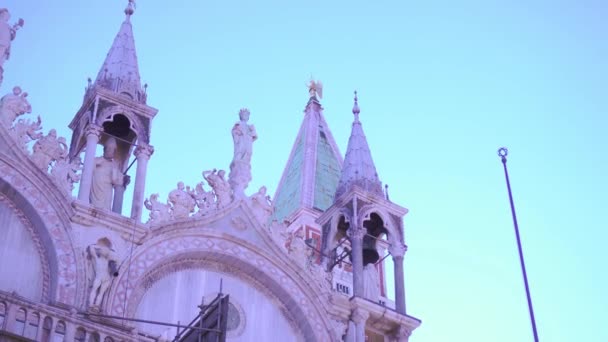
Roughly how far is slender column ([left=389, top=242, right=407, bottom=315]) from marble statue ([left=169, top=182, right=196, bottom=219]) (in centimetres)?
547

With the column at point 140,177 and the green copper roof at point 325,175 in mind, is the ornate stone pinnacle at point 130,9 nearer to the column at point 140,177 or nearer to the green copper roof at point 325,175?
the column at point 140,177

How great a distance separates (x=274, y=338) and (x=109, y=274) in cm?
422

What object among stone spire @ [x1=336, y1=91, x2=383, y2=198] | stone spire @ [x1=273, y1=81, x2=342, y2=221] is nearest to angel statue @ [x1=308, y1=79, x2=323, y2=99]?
stone spire @ [x1=273, y1=81, x2=342, y2=221]

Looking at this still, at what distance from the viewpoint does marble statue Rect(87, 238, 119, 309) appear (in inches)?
802

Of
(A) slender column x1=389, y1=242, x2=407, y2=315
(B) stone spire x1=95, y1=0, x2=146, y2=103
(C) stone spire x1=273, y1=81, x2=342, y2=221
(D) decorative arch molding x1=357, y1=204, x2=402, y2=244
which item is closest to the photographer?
(B) stone spire x1=95, y1=0, x2=146, y2=103

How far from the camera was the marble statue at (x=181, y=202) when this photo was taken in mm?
22969

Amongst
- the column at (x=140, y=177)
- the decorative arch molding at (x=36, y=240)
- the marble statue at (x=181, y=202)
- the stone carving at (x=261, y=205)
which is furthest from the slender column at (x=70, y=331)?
the stone carving at (x=261, y=205)

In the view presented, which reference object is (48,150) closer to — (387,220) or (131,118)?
(131,118)

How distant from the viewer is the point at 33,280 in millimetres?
20422

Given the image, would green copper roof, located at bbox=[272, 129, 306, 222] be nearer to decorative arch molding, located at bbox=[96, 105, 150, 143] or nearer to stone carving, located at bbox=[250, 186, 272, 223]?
stone carving, located at bbox=[250, 186, 272, 223]

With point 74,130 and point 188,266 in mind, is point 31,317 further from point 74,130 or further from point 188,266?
point 74,130

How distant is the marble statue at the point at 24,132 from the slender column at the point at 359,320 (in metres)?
7.88

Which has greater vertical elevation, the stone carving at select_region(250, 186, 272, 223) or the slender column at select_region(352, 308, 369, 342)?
the stone carving at select_region(250, 186, 272, 223)

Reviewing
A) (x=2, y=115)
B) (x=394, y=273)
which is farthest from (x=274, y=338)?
(x=2, y=115)
